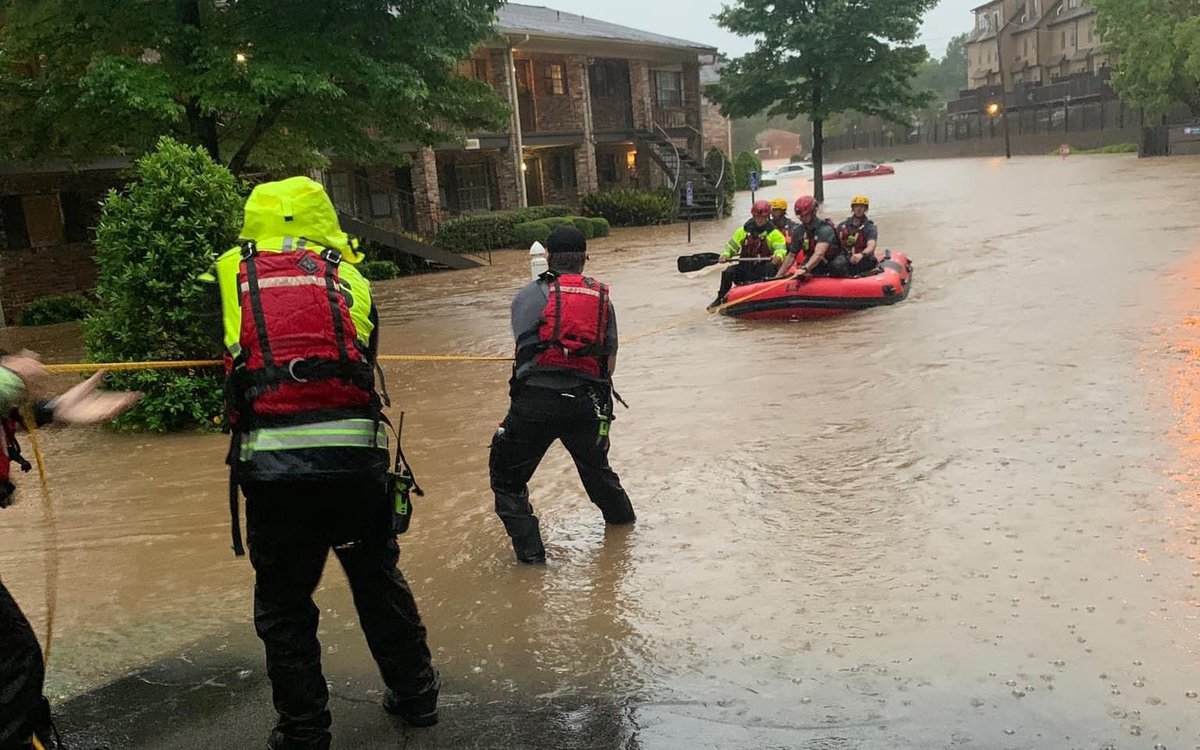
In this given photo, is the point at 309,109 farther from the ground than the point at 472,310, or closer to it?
farther from the ground

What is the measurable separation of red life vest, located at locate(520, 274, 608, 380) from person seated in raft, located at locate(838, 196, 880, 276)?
9.38m

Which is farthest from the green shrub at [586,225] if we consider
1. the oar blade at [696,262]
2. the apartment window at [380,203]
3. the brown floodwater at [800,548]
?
the brown floodwater at [800,548]

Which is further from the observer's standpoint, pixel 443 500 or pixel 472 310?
pixel 472 310

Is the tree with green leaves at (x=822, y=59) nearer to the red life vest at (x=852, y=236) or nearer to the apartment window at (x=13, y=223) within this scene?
the red life vest at (x=852, y=236)

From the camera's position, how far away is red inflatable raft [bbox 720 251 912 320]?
12.7 meters

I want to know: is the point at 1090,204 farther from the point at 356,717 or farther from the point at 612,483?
the point at 356,717

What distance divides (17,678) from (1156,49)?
48.5 m

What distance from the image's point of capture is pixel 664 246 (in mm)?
24750

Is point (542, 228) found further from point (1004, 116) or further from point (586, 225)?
point (1004, 116)

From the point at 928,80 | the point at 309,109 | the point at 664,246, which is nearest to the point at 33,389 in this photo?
the point at 309,109

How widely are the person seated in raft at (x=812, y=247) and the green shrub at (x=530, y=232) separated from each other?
13635 mm

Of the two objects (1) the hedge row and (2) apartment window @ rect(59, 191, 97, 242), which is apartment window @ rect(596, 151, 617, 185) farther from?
(2) apartment window @ rect(59, 191, 97, 242)

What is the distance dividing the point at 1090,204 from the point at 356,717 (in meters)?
25.1

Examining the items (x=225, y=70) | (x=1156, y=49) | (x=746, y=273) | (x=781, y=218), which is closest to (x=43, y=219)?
(x=225, y=70)
